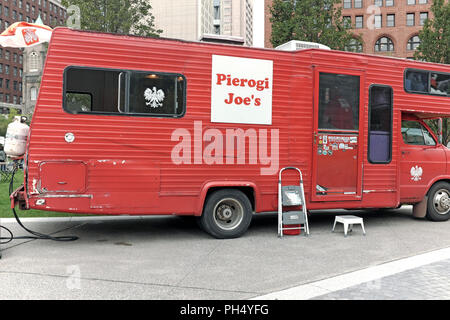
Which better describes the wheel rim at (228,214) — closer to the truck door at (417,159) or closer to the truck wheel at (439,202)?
the truck door at (417,159)

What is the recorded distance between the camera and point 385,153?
27.2ft

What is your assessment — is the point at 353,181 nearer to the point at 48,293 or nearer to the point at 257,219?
the point at 257,219

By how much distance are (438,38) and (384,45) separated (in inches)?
1509

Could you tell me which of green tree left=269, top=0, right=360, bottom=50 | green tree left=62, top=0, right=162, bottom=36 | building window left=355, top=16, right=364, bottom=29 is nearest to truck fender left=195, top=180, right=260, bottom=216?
green tree left=62, top=0, right=162, bottom=36

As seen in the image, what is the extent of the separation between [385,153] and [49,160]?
610 centimetres

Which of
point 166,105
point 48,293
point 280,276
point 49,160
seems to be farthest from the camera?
point 166,105

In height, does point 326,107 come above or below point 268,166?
above

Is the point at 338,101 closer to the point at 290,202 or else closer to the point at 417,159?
the point at 290,202

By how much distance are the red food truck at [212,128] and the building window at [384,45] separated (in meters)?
51.8

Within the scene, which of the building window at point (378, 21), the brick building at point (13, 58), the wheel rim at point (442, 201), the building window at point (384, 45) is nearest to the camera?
the wheel rim at point (442, 201)

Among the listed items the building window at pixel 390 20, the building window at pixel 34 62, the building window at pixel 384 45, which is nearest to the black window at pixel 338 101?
the building window at pixel 384 45

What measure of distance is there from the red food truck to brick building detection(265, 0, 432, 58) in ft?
161

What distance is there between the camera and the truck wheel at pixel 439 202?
9.11 meters

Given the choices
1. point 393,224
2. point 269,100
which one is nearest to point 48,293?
point 269,100
